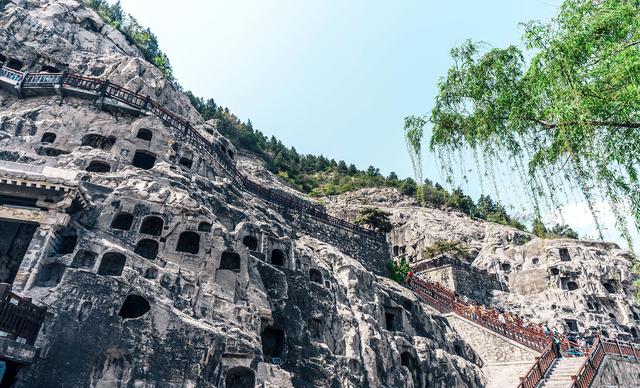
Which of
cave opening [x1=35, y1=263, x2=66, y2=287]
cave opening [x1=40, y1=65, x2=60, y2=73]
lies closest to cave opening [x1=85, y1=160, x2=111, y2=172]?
cave opening [x1=35, y1=263, x2=66, y2=287]

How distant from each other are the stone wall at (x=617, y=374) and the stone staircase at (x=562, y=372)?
3.17 feet

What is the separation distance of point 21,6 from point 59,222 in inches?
1268

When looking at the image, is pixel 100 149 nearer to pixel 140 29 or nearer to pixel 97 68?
pixel 97 68

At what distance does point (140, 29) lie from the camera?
6341cm

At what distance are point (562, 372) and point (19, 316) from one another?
2360 cm

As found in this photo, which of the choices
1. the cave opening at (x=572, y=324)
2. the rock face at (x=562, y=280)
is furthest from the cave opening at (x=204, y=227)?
the cave opening at (x=572, y=324)

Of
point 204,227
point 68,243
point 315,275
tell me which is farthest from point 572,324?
point 68,243

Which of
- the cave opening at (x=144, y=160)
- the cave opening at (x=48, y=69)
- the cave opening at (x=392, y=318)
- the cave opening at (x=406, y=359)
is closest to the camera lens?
the cave opening at (x=406, y=359)

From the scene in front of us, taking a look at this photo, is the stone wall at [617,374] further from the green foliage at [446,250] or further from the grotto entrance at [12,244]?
the grotto entrance at [12,244]

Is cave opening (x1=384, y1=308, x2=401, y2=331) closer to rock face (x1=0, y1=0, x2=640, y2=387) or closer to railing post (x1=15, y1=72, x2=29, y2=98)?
rock face (x1=0, y1=0, x2=640, y2=387)

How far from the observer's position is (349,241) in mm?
31547

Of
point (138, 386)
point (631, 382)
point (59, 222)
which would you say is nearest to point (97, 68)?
point (59, 222)

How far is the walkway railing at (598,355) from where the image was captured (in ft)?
59.9

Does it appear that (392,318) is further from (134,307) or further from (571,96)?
(571,96)
